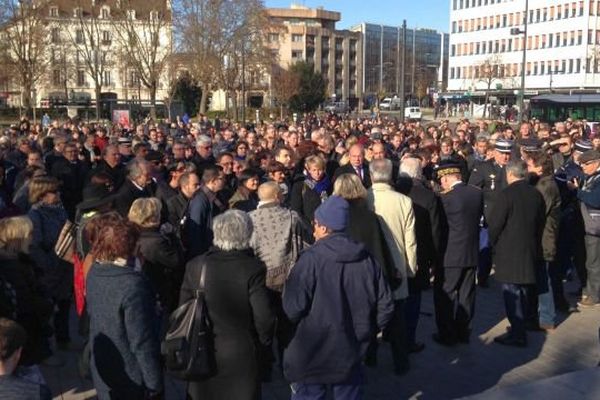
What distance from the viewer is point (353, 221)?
5.87m

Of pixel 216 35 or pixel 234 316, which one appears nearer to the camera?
pixel 234 316

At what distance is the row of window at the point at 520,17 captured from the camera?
87.9 m

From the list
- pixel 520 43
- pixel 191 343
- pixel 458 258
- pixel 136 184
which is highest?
pixel 520 43

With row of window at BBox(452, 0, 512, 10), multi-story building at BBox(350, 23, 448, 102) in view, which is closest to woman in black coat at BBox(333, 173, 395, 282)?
row of window at BBox(452, 0, 512, 10)

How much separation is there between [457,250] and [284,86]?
59107 mm

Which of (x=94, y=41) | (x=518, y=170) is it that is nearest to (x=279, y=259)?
(x=518, y=170)

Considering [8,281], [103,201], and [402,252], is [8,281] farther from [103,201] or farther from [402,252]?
[402,252]

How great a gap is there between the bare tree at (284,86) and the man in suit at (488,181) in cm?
5367

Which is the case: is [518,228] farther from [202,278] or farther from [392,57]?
[392,57]

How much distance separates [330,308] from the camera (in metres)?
4.38

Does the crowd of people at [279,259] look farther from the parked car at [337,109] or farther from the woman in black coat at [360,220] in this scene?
the parked car at [337,109]

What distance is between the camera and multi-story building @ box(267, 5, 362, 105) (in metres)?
130

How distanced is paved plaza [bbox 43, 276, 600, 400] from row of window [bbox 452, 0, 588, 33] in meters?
89.3

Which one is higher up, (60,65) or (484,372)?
(60,65)
